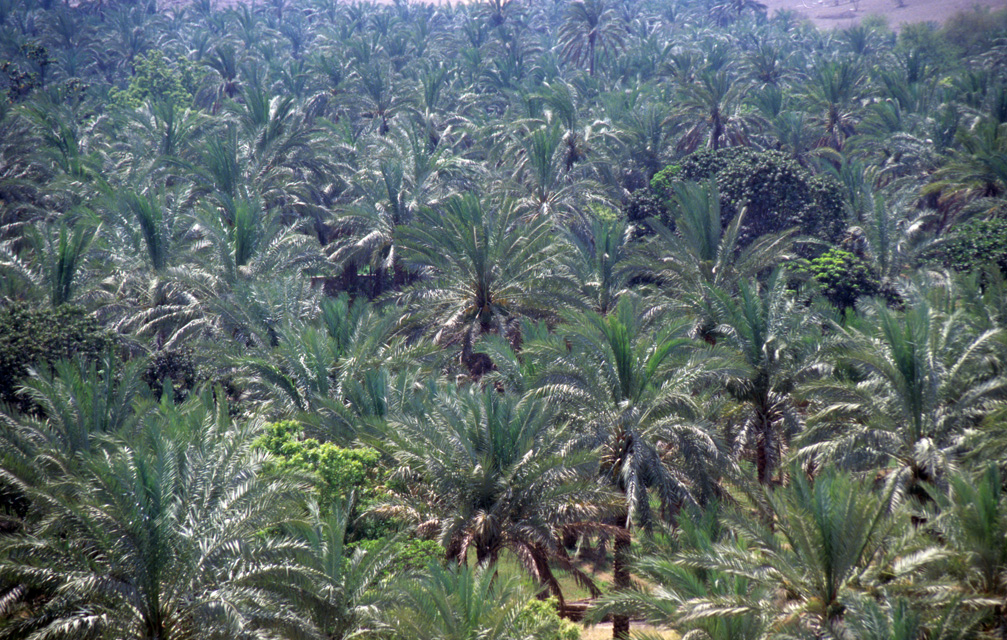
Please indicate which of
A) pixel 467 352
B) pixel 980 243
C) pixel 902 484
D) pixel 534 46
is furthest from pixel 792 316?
pixel 534 46

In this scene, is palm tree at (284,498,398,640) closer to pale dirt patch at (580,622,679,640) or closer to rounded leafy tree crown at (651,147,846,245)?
pale dirt patch at (580,622,679,640)

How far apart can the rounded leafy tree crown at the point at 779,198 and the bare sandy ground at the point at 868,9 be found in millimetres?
69440

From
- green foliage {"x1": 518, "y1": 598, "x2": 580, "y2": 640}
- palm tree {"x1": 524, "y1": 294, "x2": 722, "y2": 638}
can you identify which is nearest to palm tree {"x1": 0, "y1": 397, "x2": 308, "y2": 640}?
green foliage {"x1": 518, "y1": 598, "x2": 580, "y2": 640}

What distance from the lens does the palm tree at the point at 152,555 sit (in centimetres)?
1220

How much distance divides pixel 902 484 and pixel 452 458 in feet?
30.3

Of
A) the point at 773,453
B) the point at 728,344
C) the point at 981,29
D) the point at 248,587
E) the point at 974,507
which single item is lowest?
the point at 248,587

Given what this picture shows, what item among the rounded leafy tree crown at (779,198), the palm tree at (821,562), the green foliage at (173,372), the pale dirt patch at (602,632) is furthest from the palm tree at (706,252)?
the green foliage at (173,372)

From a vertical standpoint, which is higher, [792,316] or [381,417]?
[792,316]

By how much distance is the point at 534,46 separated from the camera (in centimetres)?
6159

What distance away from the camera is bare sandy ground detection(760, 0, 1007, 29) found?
96.9 metres

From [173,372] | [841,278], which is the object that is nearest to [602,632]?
[173,372]

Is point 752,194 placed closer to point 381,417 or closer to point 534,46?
point 381,417

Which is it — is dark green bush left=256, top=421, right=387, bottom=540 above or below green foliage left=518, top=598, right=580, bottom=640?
above

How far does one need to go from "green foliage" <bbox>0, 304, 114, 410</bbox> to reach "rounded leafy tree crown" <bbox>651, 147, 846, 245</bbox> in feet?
80.3
